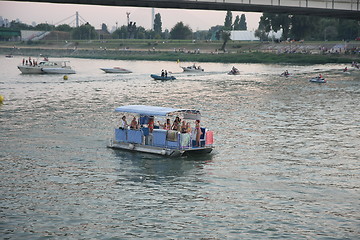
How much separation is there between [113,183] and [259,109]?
1282 inches

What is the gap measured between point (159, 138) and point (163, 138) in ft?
1.02

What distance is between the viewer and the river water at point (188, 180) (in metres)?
21.5

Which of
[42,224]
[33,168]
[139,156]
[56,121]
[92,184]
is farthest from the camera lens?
[56,121]

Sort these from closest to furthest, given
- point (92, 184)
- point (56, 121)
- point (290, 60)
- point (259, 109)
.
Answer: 1. point (92, 184)
2. point (56, 121)
3. point (259, 109)
4. point (290, 60)

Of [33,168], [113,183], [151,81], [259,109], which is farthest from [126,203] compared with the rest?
[151,81]

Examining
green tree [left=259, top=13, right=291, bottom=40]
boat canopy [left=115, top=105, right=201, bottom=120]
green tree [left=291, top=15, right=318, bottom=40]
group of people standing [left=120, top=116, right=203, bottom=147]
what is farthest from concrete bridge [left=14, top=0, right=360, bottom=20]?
green tree [left=259, top=13, right=291, bottom=40]

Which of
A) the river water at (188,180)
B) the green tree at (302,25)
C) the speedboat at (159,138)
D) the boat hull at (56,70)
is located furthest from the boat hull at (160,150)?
the green tree at (302,25)

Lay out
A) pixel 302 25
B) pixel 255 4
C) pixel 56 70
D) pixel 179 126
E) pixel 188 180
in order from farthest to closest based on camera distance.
→ 1. pixel 302 25
2. pixel 56 70
3. pixel 255 4
4. pixel 179 126
5. pixel 188 180

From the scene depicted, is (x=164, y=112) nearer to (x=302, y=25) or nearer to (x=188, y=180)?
(x=188, y=180)

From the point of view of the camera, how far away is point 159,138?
1300 inches

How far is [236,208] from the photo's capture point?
77.6 ft

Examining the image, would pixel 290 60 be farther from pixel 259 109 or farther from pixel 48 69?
pixel 259 109

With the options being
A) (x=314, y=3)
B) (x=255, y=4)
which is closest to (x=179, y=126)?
(x=255, y=4)

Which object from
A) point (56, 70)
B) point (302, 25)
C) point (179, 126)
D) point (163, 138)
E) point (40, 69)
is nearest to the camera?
point (179, 126)
